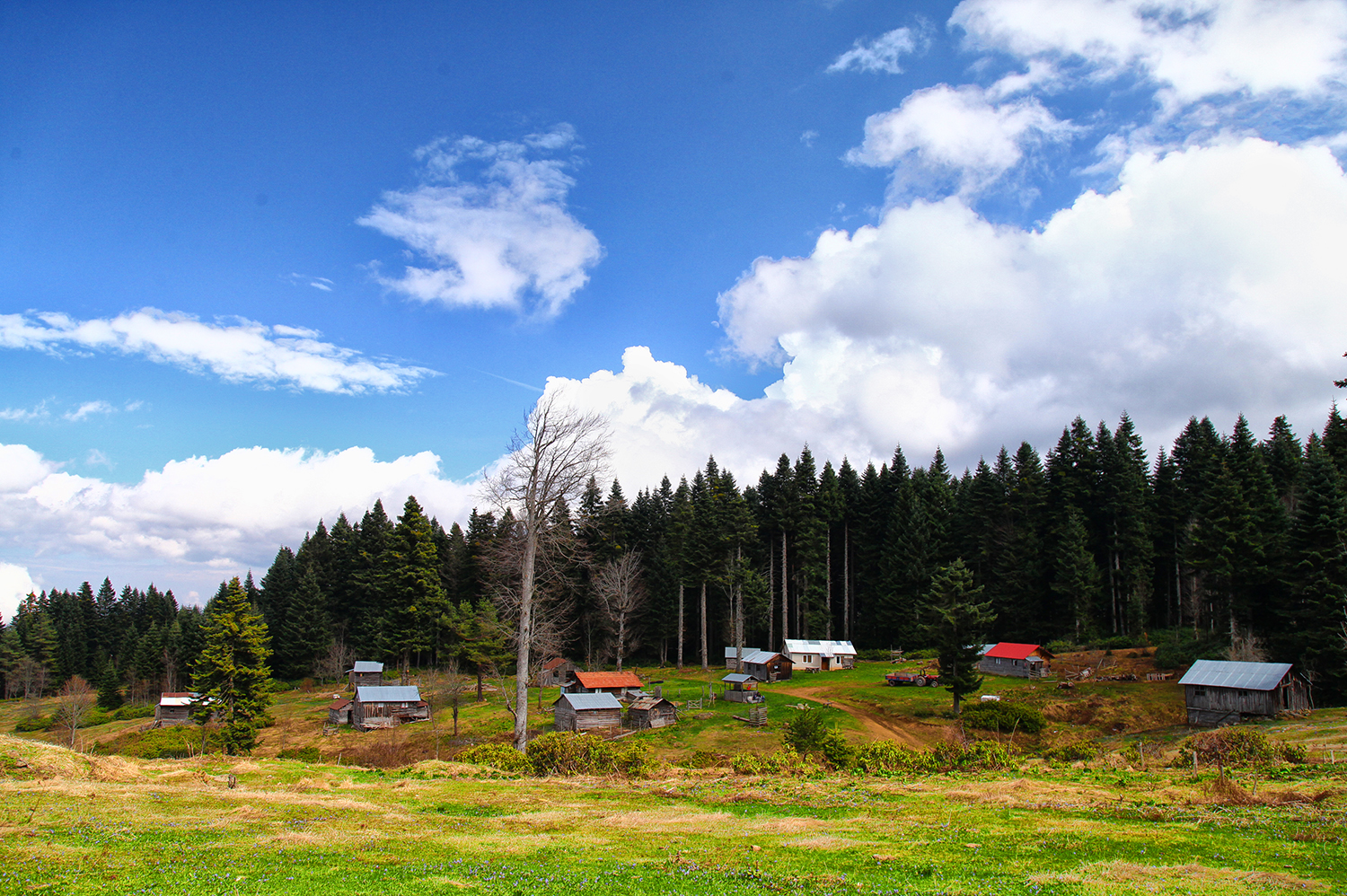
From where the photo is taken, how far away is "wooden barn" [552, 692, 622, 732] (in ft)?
167

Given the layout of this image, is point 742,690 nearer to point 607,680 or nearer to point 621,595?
point 607,680

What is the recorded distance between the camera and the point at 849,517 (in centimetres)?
8644

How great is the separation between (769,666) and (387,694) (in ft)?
116

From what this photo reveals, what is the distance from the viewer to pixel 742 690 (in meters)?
57.9

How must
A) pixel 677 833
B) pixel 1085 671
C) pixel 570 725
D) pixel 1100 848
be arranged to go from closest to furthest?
pixel 1100 848
pixel 677 833
pixel 570 725
pixel 1085 671

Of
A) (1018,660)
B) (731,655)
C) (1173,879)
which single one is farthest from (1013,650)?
(1173,879)

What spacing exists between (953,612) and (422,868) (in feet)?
138

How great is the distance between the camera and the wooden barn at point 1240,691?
139 feet

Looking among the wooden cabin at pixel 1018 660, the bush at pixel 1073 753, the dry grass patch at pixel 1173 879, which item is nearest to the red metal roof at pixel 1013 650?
the wooden cabin at pixel 1018 660

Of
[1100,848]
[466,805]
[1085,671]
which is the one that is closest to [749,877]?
[1100,848]

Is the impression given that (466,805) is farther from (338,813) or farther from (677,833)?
(677,833)

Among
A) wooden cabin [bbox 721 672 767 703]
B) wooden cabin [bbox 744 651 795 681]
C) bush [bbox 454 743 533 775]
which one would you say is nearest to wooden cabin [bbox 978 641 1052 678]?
wooden cabin [bbox 744 651 795 681]

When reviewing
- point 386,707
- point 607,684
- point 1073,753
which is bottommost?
point 386,707

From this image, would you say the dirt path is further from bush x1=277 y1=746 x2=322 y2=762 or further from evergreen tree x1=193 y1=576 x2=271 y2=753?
evergreen tree x1=193 y1=576 x2=271 y2=753
